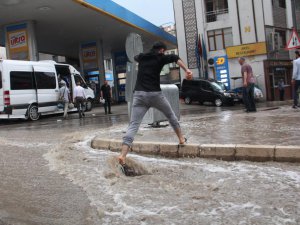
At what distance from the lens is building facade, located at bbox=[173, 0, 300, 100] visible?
98.0 ft

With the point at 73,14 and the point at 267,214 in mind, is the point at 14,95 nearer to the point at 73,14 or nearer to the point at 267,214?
the point at 73,14

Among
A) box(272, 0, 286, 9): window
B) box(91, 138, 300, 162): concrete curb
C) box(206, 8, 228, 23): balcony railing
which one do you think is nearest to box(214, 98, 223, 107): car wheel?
box(206, 8, 228, 23): balcony railing

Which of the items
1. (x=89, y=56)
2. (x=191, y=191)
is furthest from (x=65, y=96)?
(x=191, y=191)

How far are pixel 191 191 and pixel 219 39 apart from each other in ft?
96.1

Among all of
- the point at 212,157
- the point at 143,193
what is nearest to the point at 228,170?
the point at 212,157

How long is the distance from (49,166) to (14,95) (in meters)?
11.0

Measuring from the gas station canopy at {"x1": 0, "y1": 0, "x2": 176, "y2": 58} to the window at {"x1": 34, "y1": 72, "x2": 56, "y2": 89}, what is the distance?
384cm

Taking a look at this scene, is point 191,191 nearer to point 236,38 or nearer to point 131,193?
point 131,193

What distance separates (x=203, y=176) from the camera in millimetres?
5141

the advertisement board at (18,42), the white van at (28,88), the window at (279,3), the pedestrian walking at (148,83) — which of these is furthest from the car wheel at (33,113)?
the window at (279,3)

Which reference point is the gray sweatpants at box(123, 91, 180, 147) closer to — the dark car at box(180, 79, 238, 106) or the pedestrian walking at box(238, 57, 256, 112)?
the pedestrian walking at box(238, 57, 256, 112)

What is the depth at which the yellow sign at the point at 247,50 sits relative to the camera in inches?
1163

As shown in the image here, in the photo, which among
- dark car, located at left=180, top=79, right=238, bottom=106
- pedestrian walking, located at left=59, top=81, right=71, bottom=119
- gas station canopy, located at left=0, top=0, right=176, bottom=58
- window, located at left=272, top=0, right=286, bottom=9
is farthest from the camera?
window, located at left=272, top=0, right=286, bottom=9

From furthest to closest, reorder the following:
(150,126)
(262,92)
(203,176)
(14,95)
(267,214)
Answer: (262,92) < (14,95) < (150,126) < (203,176) < (267,214)
